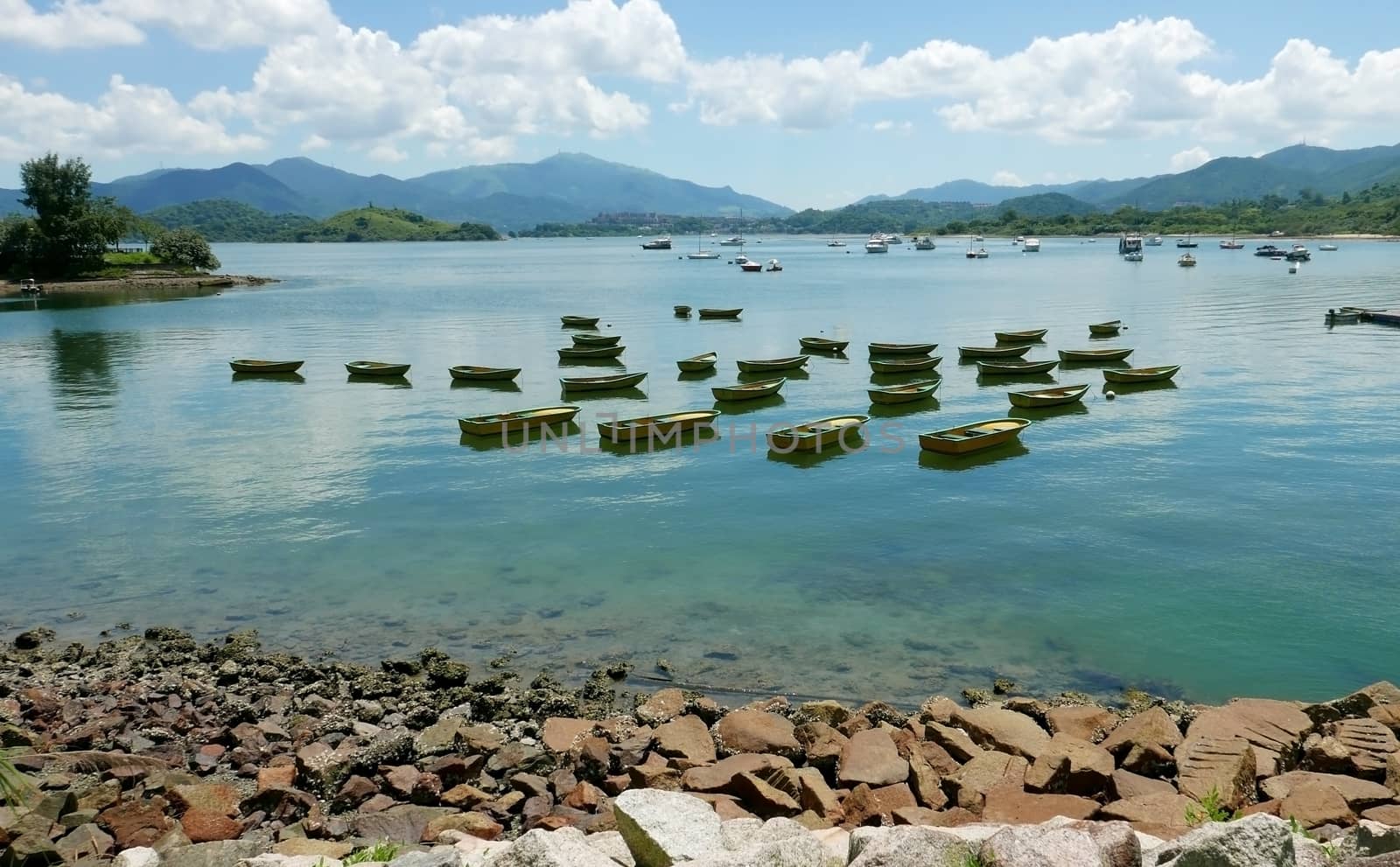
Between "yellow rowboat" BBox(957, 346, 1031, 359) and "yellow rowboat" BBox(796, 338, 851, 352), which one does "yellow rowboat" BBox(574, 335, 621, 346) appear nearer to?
"yellow rowboat" BBox(796, 338, 851, 352)

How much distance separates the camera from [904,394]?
145 ft

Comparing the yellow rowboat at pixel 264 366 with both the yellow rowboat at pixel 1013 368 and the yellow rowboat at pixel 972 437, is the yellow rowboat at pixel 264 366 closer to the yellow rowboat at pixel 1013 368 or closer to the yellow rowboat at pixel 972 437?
the yellow rowboat at pixel 972 437

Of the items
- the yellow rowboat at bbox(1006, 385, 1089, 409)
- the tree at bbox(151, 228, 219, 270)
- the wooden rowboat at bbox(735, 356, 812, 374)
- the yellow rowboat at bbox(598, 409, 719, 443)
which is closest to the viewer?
the yellow rowboat at bbox(598, 409, 719, 443)

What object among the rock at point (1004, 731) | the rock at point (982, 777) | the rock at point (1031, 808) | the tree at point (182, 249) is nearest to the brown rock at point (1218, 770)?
the rock at point (1031, 808)

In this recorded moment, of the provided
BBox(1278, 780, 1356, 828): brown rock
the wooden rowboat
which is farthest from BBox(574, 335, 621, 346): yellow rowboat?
BBox(1278, 780, 1356, 828): brown rock

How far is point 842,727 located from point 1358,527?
19.4 meters

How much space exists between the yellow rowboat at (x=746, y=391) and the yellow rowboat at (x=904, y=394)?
4.49m

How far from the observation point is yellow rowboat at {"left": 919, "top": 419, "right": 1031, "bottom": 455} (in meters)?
34.1

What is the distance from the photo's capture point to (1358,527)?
26.2 metres

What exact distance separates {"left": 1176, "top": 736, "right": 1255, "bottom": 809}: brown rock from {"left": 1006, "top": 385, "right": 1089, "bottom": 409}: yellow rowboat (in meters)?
30.6

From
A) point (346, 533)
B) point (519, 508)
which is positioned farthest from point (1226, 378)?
point (346, 533)

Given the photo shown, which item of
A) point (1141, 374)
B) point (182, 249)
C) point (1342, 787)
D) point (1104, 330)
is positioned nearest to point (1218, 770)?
point (1342, 787)

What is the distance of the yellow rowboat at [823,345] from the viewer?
61.9 m

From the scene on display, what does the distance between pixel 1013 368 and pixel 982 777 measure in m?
41.8
